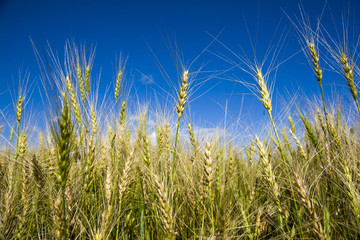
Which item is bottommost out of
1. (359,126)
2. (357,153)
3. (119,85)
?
(357,153)

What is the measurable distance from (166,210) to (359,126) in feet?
8.08

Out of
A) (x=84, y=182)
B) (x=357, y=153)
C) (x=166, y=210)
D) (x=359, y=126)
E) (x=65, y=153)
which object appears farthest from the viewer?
(x=359, y=126)

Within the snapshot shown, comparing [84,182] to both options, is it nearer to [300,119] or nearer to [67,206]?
[67,206]

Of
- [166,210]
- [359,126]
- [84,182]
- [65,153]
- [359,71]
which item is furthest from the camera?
[359,126]

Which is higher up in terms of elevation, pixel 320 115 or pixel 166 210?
pixel 320 115

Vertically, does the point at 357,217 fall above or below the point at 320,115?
below

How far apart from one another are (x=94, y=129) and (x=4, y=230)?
39.5 inches

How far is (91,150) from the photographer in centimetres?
177

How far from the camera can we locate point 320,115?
8.98 feet

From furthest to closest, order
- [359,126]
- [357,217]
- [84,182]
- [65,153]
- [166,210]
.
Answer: [359,126], [84,182], [357,217], [166,210], [65,153]

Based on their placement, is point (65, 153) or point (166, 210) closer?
point (65, 153)

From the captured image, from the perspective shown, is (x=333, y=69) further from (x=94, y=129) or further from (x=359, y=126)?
(x=94, y=129)

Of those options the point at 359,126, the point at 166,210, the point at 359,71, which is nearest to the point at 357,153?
the point at 359,126

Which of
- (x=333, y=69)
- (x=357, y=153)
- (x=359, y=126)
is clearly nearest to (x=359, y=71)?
(x=333, y=69)
